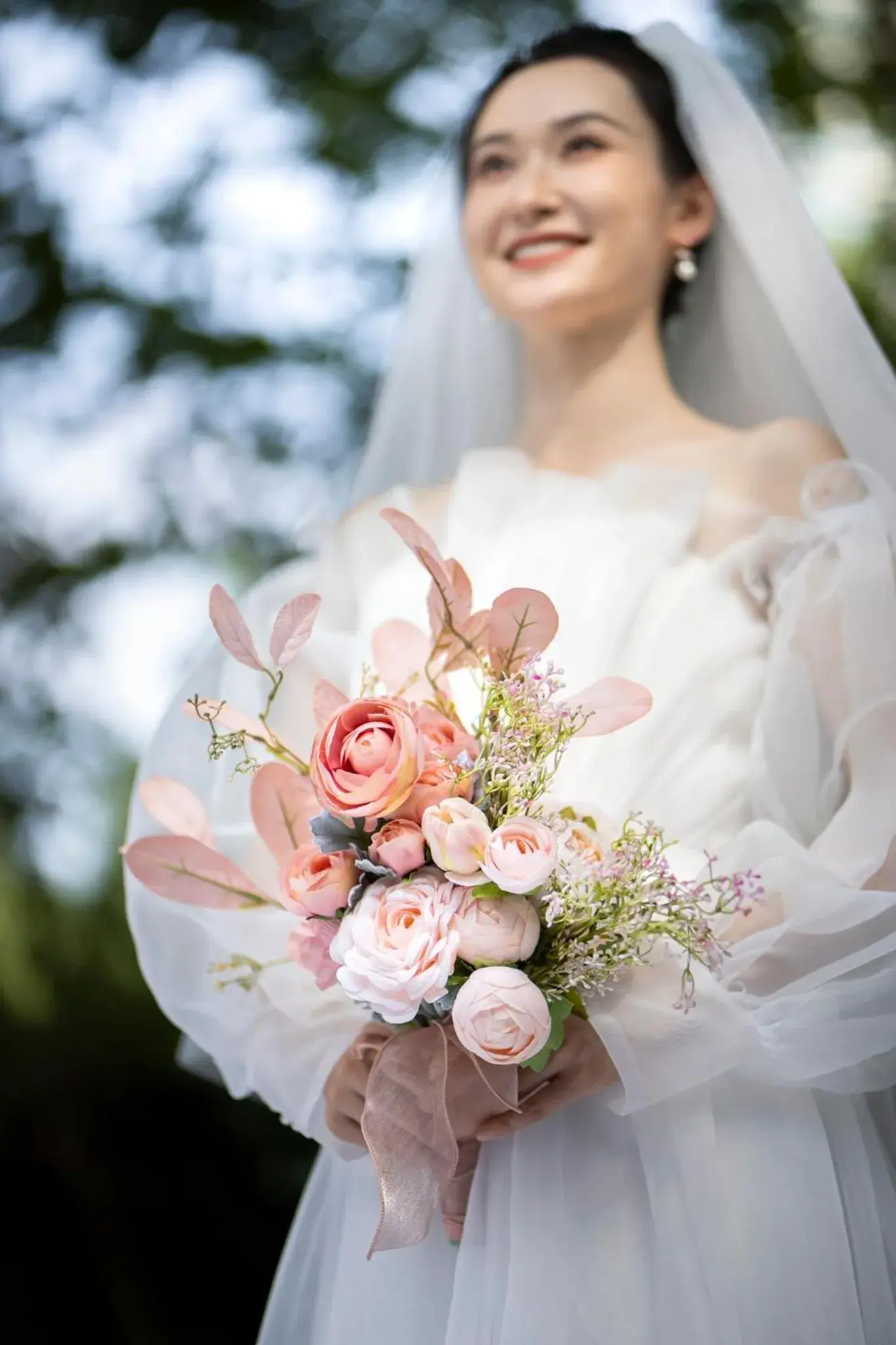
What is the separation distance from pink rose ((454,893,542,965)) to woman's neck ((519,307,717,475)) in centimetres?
87

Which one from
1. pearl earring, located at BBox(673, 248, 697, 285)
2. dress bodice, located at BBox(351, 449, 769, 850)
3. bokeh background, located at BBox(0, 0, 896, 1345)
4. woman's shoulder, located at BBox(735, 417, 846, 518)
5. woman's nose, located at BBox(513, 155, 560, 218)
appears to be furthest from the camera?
bokeh background, located at BBox(0, 0, 896, 1345)

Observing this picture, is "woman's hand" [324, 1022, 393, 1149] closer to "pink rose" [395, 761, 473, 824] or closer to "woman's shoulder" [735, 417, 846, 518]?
"pink rose" [395, 761, 473, 824]

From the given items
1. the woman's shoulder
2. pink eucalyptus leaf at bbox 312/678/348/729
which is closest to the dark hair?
the woman's shoulder

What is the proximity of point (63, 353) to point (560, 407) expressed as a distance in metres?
1.65

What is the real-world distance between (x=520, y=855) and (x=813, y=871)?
15.1 inches

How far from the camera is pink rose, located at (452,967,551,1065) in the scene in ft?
3.68

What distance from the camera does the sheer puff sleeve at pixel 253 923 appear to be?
1521 millimetres

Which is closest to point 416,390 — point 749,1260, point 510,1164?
point 510,1164

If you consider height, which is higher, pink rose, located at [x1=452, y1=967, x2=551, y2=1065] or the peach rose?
the peach rose

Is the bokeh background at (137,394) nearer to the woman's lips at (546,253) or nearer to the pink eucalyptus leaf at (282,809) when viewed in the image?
the woman's lips at (546,253)

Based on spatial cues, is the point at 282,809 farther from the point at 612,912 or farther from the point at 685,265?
the point at 685,265

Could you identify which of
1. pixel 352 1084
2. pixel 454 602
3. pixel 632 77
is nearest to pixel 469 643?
pixel 454 602

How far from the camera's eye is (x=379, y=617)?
1.74 metres

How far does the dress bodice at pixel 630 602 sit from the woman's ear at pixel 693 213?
418mm
